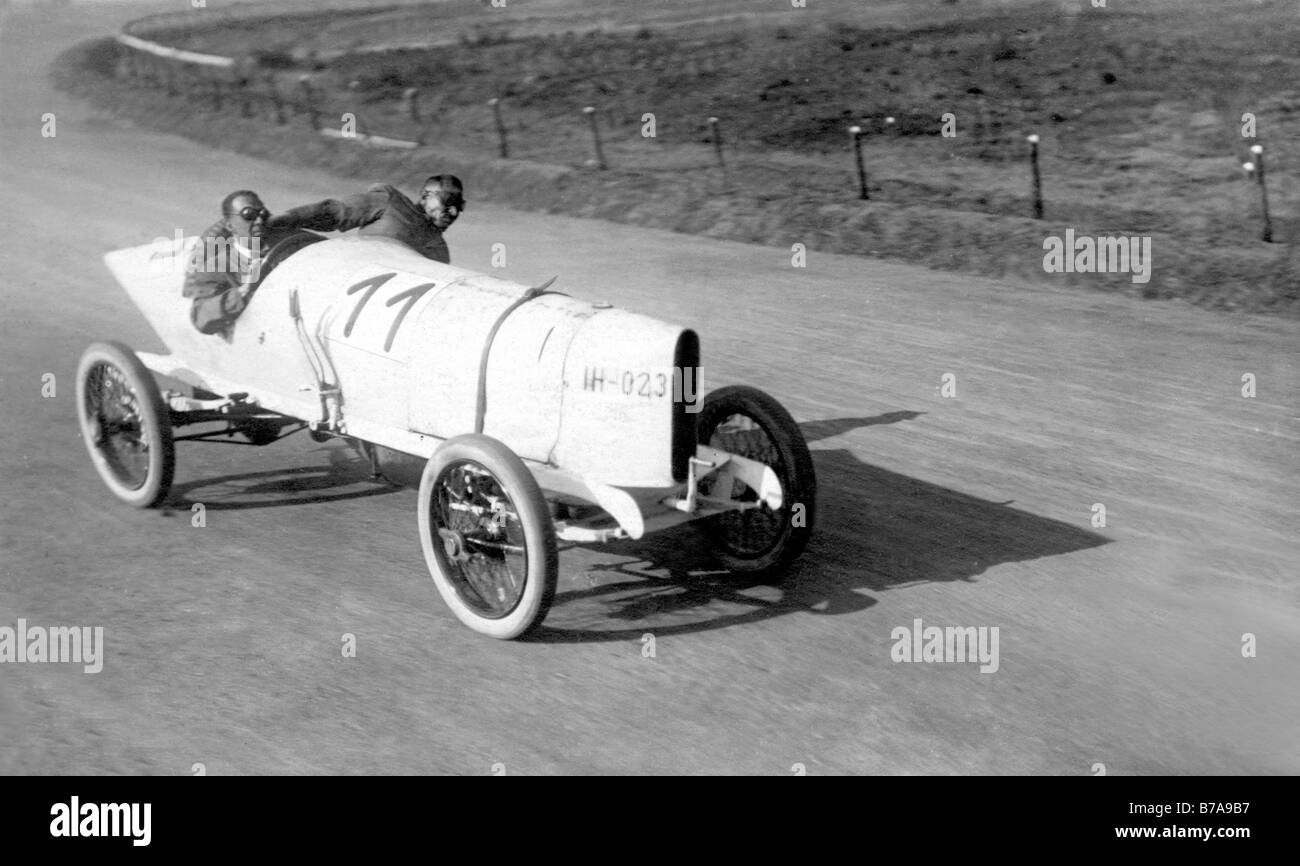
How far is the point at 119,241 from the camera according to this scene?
16.3 metres

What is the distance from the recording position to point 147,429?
26.5 ft

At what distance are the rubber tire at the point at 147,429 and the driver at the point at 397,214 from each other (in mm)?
1128

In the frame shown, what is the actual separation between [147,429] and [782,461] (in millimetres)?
3500

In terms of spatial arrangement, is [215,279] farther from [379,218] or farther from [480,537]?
[480,537]

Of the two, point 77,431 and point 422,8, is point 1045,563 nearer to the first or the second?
point 77,431

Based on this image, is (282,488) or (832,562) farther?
(282,488)

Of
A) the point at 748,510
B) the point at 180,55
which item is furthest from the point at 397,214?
the point at 180,55

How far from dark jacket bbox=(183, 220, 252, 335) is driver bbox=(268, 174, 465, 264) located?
0.31 m

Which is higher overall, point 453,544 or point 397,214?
point 397,214

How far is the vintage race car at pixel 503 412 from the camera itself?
21.0 ft

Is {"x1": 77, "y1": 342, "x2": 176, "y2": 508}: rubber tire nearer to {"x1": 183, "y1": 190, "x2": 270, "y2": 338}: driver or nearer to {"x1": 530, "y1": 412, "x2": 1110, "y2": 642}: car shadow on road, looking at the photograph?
{"x1": 183, "y1": 190, "x2": 270, "y2": 338}: driver

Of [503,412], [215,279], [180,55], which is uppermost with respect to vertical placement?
[180,55]
